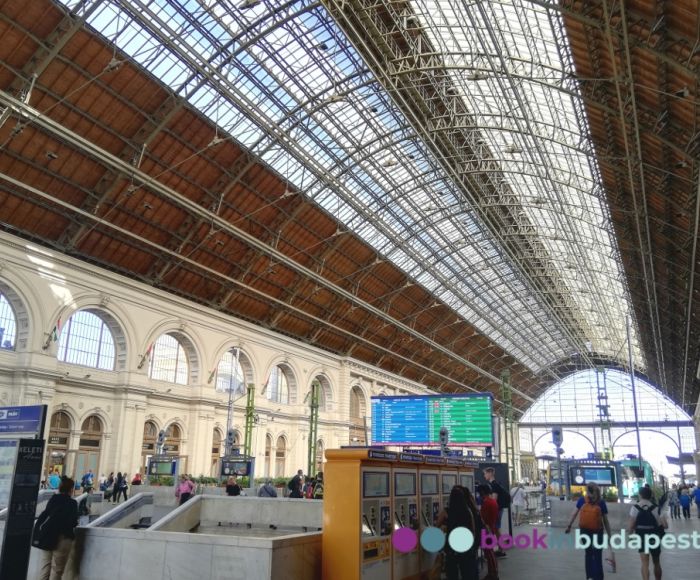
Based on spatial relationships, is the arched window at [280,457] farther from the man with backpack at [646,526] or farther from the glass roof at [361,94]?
the man with backpack at [646,526]

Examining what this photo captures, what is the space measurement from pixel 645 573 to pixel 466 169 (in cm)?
2811

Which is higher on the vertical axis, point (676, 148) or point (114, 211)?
point (114, 211)

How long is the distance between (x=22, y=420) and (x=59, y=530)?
215cm

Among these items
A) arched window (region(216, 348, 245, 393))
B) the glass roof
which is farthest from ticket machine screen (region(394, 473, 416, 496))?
arched window (region(216, 348, 245, 393))

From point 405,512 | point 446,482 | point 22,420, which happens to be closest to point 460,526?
point 405,512

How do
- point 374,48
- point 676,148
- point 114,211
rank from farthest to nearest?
point 114,211
point 374,48
point 676,148

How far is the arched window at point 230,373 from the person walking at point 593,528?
108ft

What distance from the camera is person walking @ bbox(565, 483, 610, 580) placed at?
34.3 ft

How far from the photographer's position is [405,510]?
38.2 ft

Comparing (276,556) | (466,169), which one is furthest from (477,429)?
(276,556)

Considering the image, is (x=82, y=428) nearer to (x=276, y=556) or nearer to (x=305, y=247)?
(x=305, y=247)

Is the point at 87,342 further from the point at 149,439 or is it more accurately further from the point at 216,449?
the point at 216,449

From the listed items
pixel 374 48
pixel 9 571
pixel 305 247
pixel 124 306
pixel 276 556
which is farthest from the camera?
pixel 305 247

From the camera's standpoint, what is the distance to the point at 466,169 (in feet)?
118
